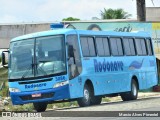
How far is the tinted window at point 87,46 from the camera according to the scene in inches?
1012

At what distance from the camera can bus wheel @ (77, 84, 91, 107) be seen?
25.3 m

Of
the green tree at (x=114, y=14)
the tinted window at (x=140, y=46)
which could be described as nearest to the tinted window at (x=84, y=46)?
the tinted window at (x=140, y=46)

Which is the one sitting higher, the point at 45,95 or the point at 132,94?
the point at 45,95

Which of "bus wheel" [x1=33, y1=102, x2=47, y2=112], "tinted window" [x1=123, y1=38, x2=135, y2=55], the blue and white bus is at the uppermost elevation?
"tinted window" [x1=123, y1=38, x2=135, y2=55]

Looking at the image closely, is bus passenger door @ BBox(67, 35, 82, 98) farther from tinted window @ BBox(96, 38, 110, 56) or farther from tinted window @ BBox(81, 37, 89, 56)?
tinted window @ BBox(96, 38, 110, 56)

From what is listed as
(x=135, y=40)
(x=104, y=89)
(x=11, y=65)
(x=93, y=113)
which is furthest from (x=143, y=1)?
(x=93, y=113)

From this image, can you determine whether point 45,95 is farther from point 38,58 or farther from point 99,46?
point 99,46

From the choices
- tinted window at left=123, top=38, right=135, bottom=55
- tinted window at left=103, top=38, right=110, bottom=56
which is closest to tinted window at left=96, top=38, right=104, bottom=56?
tinted window at left=103, top=38, right=110, bottom=56

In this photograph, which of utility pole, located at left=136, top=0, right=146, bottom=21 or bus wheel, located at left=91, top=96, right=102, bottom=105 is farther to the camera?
utility pole, located at left=136, top=0, right=146, bottom=21

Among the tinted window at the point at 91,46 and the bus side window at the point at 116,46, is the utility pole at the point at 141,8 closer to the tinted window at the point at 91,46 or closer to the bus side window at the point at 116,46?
the bus side window at the point at 116,46

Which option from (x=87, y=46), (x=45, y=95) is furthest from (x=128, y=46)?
(x=45, y=95)

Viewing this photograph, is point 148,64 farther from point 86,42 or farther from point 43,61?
point 43,61

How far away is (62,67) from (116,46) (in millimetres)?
5279

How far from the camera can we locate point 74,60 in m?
24.6
